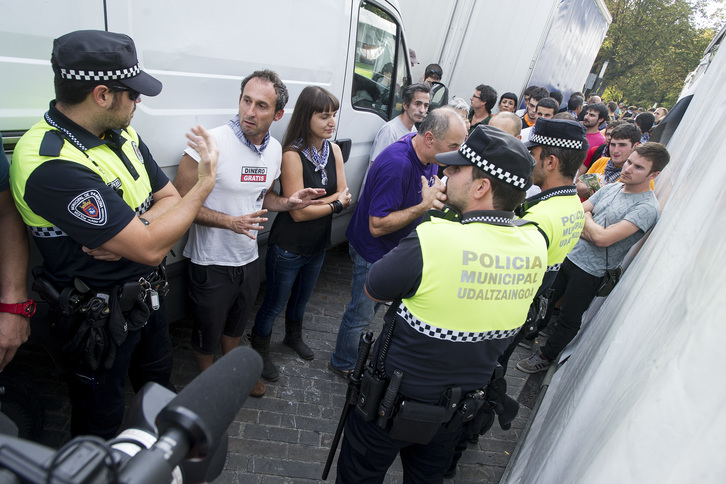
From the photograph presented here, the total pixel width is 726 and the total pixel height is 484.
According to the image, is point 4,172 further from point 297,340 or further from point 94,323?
point 297,340

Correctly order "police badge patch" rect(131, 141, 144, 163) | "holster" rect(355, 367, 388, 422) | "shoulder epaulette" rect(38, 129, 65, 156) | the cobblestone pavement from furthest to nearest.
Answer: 1. the cobblestone pavement
2. "police badge patch" rect(131, 141, 144, 163)
3. "holster" rect(355, 367, 388, 422)
4. "shoulder epaulette" rect(38, 129, 65, 156)

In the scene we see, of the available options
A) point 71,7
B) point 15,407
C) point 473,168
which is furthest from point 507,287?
point 15,407

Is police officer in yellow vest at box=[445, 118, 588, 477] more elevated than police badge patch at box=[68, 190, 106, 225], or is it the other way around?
police officer in yellow vest at box=[445, 118, 588, 477]

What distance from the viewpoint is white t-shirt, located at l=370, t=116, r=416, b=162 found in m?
4.08

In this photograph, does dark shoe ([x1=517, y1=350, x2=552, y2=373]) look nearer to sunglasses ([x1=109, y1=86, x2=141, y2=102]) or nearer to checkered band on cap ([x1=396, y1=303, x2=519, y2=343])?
checkered band on cap ([x1=396, y1=303, x2=519, y2=343])

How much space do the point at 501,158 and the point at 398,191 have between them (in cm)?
114

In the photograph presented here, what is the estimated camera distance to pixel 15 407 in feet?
7.01

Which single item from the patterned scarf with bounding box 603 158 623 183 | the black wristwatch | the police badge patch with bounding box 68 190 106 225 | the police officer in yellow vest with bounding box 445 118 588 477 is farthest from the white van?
the patterned scarf with bounding box 603 158 623 183

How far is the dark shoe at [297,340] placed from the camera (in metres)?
3.46

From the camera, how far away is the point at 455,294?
159cm

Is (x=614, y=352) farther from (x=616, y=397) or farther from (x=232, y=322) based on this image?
(x=232, y=322)

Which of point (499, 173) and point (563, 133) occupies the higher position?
Result: point (563, 133)

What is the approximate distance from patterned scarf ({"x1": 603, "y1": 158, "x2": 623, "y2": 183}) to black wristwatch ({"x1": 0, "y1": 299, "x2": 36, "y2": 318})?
5.52 meters

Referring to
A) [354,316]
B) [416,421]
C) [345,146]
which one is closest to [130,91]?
[416,421]
